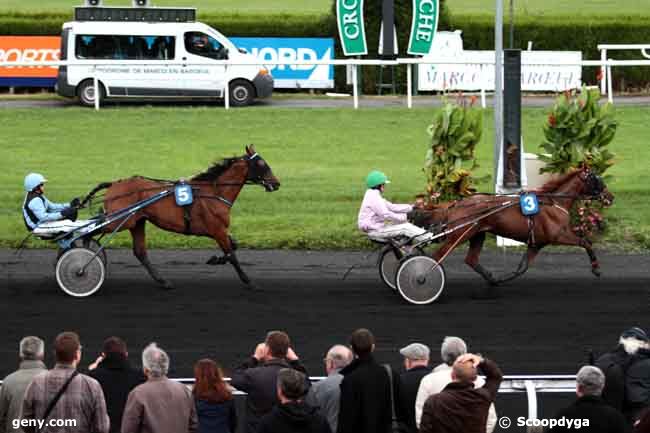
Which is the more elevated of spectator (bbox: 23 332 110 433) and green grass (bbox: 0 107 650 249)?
green grass (bbox: 0 107 650 249)

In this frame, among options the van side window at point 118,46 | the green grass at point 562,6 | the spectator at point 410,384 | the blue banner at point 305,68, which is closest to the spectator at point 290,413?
the spectator at point 410,384

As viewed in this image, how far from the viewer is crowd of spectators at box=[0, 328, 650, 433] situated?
260 inches

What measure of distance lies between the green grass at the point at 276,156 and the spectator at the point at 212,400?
8701 millimetres

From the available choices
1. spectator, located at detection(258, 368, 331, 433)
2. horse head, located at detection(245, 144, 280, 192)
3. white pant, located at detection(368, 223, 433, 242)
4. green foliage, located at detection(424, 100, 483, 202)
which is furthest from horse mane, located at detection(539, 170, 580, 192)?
spectator, located at detection(258, 368, 331, 433)

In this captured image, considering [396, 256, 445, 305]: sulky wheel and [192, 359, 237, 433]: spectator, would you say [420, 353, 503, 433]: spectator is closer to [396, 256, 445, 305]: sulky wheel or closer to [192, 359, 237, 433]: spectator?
[192, 359, 237, 433]: spectator

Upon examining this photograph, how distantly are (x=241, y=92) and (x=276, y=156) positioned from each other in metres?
4.52

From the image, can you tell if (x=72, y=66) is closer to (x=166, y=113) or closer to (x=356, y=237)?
(x=166, y=113)

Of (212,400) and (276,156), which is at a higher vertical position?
(276,156)

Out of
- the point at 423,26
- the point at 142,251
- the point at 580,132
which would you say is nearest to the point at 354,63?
the point at 423,26

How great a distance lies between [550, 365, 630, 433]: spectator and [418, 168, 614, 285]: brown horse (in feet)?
19.6

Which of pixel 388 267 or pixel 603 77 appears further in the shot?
pixel 603 77

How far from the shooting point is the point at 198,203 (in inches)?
516

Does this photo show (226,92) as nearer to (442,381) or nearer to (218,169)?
(218,169)

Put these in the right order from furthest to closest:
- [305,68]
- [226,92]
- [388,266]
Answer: [305,68]
[226,92]
[388,266]
